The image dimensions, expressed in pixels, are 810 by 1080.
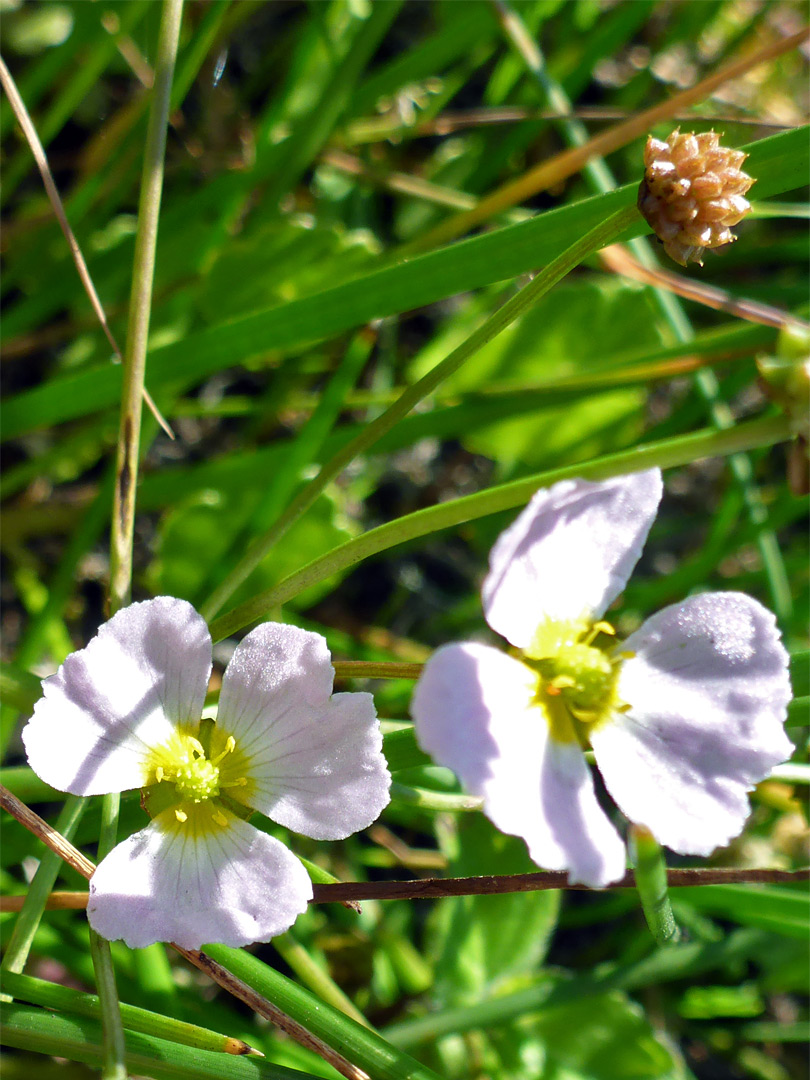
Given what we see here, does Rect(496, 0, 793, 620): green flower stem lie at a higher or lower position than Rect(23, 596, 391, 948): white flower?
higher

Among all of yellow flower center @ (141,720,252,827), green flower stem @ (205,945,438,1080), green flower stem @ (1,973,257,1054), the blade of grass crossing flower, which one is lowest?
the blade of grass crossing flower

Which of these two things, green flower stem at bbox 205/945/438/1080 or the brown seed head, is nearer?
the brown seed head

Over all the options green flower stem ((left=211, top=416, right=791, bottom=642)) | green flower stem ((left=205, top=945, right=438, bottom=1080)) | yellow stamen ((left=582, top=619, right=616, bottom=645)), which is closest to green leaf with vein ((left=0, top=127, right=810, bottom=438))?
green flower stem ((left=211, top=416, right=791, bottom=642))

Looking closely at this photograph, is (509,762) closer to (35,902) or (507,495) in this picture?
(507,495)

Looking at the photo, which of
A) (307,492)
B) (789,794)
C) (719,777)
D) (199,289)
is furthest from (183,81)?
(789,794)

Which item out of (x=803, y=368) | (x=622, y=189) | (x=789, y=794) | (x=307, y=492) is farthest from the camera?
(x=789, y=794)

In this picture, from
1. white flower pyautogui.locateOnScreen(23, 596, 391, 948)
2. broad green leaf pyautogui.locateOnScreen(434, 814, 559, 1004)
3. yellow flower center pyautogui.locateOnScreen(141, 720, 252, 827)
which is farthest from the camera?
broad green leaf pyautogui.locateOnScreen(434, 814, 559, 1004)

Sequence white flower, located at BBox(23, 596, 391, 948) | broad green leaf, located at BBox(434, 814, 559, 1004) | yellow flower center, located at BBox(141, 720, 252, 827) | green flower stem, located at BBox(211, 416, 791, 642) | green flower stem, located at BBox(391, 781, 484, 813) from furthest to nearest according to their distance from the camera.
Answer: broad green leaf, located at BBox(434, 814, 559, 1004)
green flower stem, located at BBox(391, 781, 484, 813)
yellow flower center, located at BBox(141, 720, 252, 827)
white flower, located at BBox(23, 596, 391, 948)
green flower stem, located at BBox(211, 416, 791, 642)

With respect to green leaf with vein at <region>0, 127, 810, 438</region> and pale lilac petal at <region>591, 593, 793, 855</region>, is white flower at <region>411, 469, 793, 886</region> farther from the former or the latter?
green leaf with vein at <region>0, 127, 810, 438</region>

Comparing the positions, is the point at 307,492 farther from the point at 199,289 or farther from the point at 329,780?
the point at 199,289
